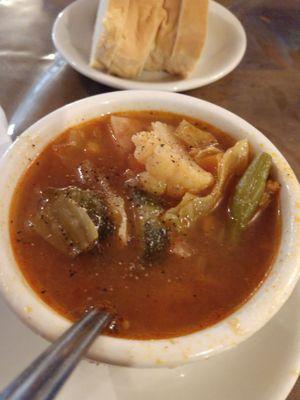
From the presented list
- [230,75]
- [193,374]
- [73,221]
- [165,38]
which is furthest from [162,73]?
[193,374]

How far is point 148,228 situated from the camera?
4.34 ft

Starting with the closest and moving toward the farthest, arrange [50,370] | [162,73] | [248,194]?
[50,370]
[248,194]
[162,73]

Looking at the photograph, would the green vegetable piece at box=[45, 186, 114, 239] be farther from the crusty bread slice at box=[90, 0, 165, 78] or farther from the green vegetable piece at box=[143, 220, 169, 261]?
the crusty bread slice at box=[90, 0, 165, 78]

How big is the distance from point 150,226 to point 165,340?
1.06 feet

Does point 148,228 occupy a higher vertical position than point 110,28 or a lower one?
lower

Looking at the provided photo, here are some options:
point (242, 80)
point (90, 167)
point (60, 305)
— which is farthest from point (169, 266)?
point (242, 80)

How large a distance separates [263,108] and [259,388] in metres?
1.50

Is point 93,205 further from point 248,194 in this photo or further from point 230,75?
point 230,75

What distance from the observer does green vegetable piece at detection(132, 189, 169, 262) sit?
1.30 m

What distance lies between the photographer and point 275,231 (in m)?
1.37

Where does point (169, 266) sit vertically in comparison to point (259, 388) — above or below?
above

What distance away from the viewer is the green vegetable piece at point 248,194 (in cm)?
139

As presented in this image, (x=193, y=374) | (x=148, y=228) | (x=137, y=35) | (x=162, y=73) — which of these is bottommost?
(x=193, y=374)

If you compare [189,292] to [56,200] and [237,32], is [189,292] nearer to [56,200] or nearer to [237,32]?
[56,200]
